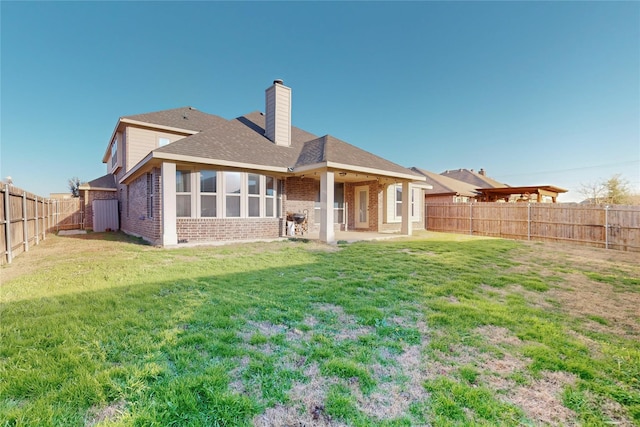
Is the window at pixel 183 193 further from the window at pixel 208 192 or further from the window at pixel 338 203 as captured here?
the window at pixel 338 203

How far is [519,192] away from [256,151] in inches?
738

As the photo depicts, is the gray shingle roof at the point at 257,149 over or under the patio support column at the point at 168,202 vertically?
over

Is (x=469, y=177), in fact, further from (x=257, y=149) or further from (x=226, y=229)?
(x=226, y=229)

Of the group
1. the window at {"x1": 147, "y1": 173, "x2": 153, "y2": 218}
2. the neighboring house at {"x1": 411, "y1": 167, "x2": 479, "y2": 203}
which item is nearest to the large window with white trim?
the window at {"x1": 147, "y1": 173, "x2": 153, "y2": 218}

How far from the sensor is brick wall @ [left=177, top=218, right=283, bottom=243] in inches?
371

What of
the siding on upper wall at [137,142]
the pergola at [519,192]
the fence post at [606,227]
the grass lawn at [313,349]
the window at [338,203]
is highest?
the siding on upper wall at [137,142]

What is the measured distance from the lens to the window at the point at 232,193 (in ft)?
32.7

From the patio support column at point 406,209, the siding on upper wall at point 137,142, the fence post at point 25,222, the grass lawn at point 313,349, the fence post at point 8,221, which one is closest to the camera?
the grass lawn at point 313,349

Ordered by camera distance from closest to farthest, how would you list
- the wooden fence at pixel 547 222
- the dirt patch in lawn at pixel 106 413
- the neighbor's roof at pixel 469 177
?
the dirt patch in lawn at pixel 106 413 → the wooden fence at pixel 547 222 → the neighbor's roof at pixel 469 177

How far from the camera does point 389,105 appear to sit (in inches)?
728

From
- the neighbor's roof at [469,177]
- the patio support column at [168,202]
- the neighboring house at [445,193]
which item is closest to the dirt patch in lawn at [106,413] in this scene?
the patio support column at [168,202]

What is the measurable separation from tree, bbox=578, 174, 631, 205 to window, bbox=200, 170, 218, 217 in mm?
27607

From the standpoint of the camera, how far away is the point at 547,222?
42.8 ft

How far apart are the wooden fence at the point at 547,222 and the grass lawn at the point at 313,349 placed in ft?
23.8
